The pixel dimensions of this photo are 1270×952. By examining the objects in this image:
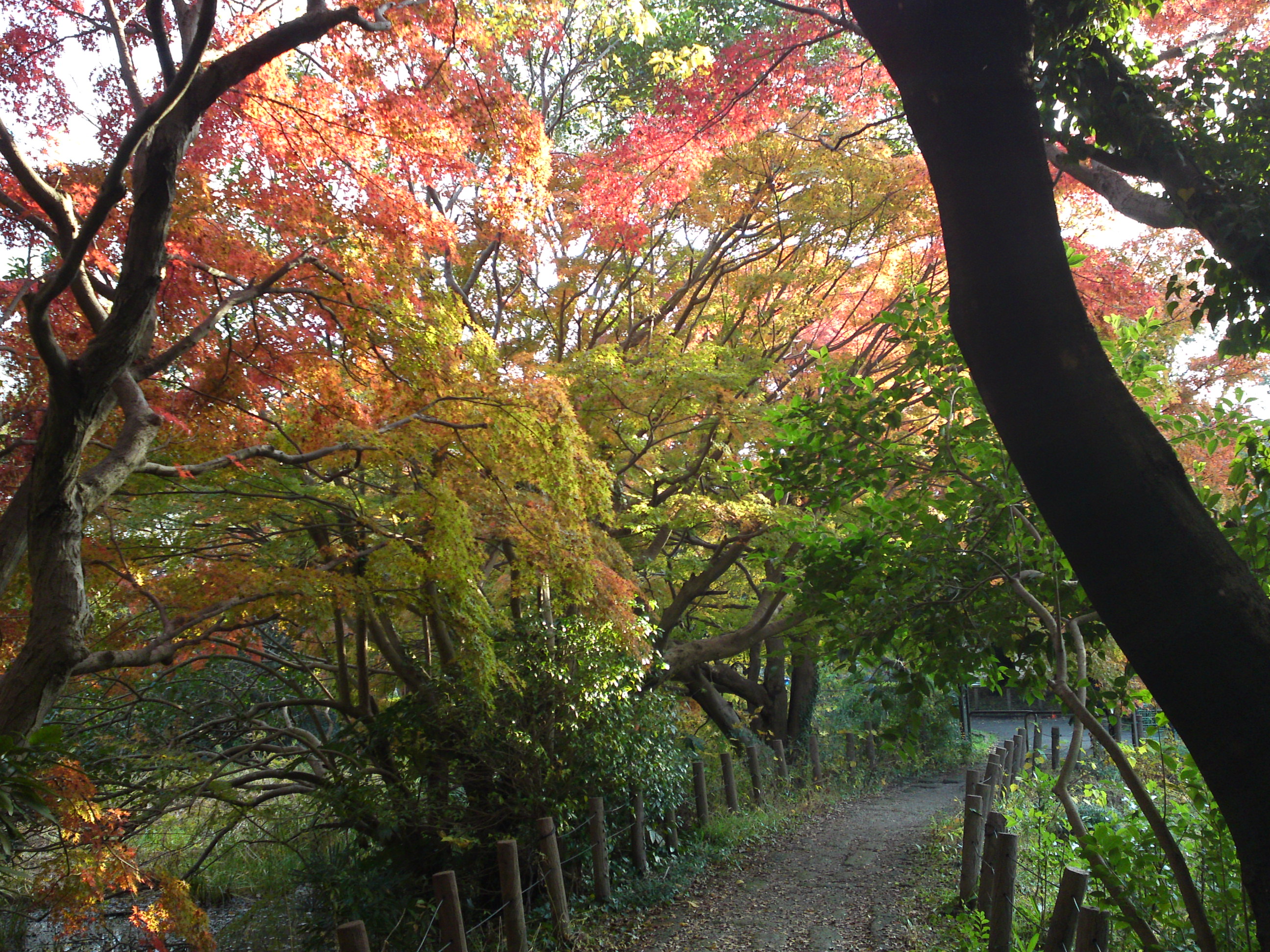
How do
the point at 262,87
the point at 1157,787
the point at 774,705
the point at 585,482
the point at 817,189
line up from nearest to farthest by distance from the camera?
the point at 262,87, the point at 585,482, the point at 1157,787, the point at 817,189, the point at 774,705

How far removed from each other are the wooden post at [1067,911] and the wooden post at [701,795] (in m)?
6.74

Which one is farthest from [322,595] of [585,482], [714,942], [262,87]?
[714,942]

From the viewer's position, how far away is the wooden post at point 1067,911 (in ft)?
11.2

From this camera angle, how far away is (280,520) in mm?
7344

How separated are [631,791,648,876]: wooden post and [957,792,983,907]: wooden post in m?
3.07

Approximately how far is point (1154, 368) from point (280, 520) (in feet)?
21.8

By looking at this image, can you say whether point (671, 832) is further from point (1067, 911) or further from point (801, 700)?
point (801, 700)

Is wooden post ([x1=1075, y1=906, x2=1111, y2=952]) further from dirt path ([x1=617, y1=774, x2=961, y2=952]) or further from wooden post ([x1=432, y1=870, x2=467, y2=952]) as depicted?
dirt path ([x1=617, y1=774, x2=961, y2=952])

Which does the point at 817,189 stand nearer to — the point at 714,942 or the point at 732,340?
the point at 732,340

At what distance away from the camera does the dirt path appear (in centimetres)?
656

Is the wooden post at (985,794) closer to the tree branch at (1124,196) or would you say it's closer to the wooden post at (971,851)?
the wooden post at (971,851)

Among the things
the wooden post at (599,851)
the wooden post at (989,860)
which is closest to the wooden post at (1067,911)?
the wooden post at (989,860)

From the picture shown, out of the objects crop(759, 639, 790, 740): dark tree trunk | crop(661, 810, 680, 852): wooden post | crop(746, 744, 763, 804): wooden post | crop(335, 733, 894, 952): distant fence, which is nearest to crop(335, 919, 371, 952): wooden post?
crop(335, 733, 894, 952): distant fence

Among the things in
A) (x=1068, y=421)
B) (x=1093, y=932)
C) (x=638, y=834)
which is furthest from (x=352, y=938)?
(x=638, y=834)
